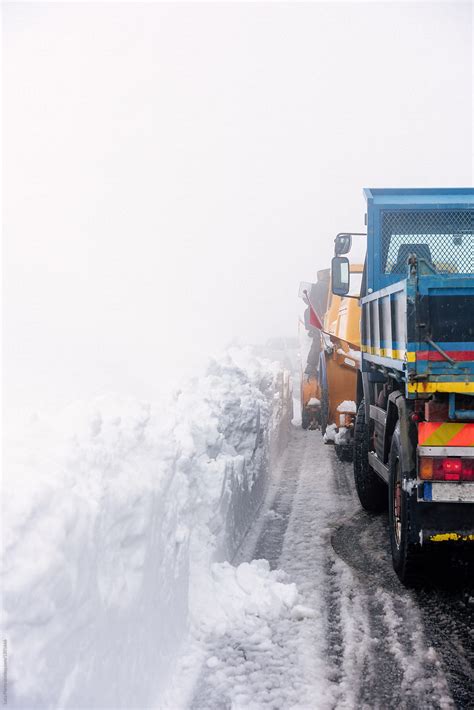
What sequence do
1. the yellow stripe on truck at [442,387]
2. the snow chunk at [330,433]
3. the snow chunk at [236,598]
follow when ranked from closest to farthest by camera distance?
1. the snow chunk at [236,598]
2. the yellow stripe on truck at [442,387]
3. the snow chunk at [330,433]

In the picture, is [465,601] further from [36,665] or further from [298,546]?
[36,665]

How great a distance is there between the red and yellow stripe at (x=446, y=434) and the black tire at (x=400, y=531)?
0.49 metres

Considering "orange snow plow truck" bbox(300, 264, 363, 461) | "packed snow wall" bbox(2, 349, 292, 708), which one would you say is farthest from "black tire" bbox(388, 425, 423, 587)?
"orange snow plow truck" bbox(300, 264, 363, 461)

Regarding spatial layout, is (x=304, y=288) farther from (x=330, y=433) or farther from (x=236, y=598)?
(x=236, y=598)

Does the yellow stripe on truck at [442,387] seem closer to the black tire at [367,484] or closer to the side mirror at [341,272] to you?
the black tire at [367,484]

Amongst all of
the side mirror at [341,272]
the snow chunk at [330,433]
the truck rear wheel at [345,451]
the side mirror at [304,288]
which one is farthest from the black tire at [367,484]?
the side mirror at [304,288]

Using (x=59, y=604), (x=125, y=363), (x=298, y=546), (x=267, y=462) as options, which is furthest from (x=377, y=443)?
(x=125, y=363)

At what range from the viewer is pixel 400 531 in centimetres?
509

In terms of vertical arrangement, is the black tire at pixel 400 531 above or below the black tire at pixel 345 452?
above

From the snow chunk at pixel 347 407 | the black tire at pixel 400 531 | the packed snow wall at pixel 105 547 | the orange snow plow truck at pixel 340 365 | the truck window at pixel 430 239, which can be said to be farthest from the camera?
the snow chunk at pixel 347 407

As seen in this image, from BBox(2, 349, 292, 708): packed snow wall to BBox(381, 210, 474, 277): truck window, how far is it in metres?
2.97

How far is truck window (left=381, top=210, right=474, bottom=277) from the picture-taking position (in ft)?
22.0

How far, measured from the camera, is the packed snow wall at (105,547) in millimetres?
2551

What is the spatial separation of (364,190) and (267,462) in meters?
4.07
